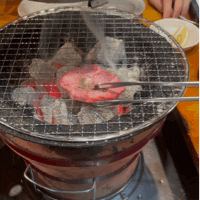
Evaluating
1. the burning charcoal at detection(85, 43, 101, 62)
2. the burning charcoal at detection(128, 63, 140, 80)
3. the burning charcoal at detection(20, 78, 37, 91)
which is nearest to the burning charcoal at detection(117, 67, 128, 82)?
Result: the burning charcoal at detection(128, 63, 140, 80)

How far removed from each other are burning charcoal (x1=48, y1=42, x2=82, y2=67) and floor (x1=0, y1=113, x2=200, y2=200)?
1.20 meters

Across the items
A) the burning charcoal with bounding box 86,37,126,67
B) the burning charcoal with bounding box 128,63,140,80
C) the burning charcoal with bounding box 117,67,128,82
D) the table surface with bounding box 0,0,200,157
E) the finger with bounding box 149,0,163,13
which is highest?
the burning charcoal with bounding box 86,37,126,67

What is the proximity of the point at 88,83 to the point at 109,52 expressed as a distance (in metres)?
0.33

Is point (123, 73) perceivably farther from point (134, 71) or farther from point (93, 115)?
point (93, 115)

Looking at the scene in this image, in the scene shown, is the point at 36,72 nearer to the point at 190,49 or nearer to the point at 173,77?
the point at 173,77

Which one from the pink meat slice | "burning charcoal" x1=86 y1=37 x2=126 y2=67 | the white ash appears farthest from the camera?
"burning charcoal" x1=86 y1=37 x2=126 y2=67

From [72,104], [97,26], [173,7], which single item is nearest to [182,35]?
[173,7]

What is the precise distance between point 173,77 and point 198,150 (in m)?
0.74

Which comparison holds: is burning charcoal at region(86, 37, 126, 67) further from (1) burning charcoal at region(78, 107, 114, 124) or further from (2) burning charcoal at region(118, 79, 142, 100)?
(1) burning charcoal at region(78, 107, 114, 124)

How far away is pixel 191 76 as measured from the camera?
231cm

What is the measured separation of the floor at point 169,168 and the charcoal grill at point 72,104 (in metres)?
0.31

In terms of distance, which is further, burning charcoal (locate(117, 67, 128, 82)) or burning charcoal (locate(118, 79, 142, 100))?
burning charcoal (locate(117, 67, 128, 82))

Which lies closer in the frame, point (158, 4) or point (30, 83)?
point (30, 83)

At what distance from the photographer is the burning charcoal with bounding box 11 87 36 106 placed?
1.37 m
